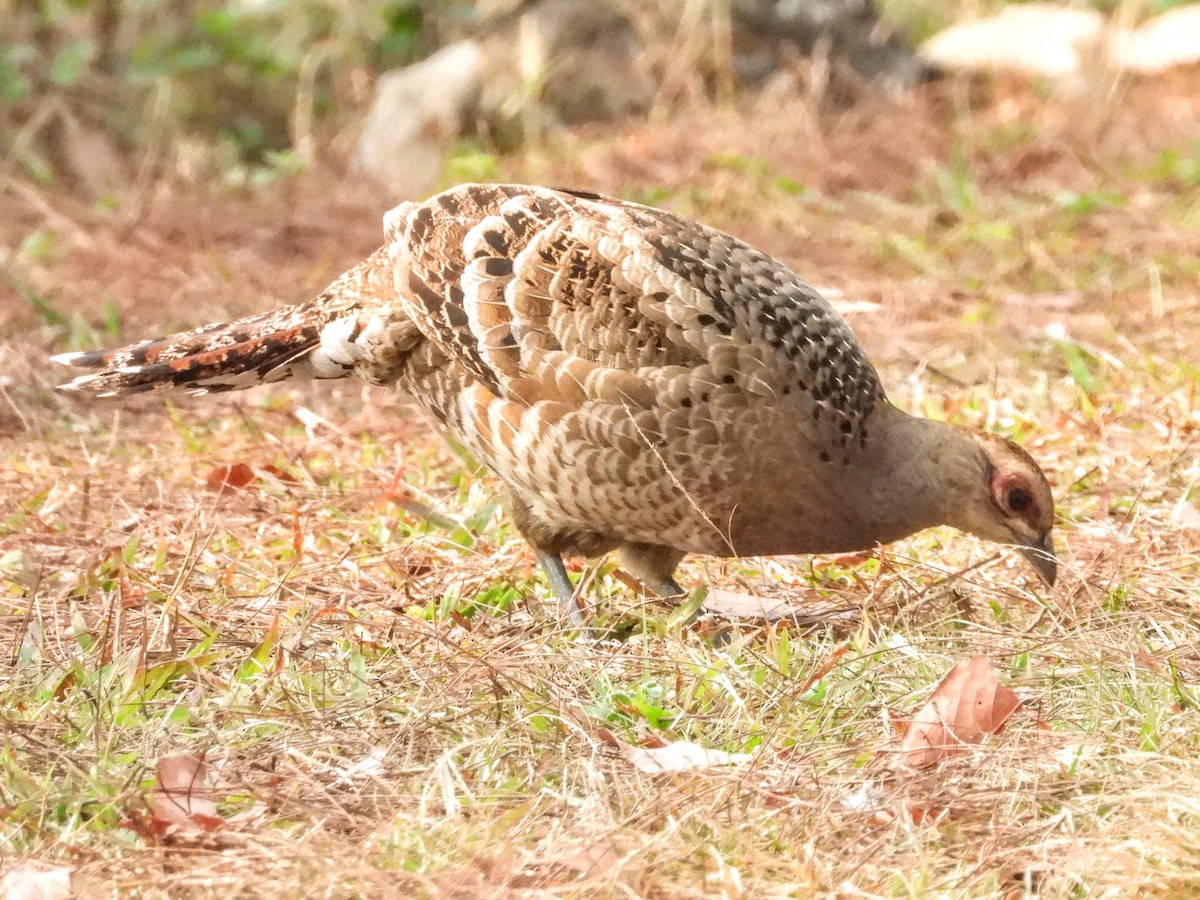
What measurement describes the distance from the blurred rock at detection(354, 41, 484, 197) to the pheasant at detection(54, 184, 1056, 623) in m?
5.39

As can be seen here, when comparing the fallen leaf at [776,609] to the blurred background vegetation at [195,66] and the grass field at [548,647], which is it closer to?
the grass field at [548,647]

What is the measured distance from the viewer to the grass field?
2.62 metres

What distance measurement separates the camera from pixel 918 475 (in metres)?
4.04

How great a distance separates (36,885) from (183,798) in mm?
333

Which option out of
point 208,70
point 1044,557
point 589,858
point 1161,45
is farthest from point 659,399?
point 1161,45

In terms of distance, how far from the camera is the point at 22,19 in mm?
10203

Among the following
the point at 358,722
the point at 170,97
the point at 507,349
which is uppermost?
the point at 507,349

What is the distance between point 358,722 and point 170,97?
27.0 feet

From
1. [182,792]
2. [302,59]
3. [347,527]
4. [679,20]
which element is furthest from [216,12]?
[182,792]

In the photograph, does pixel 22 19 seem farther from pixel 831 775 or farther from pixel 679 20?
pixel 831 775

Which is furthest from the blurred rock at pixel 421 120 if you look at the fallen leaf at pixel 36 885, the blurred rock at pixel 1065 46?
the fallen leaf at pixel 36 885

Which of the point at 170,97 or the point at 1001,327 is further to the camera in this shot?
the point at 170,97

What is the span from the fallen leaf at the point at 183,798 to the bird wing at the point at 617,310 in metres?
1.45

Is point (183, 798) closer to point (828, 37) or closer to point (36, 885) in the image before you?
point (36, 885)
